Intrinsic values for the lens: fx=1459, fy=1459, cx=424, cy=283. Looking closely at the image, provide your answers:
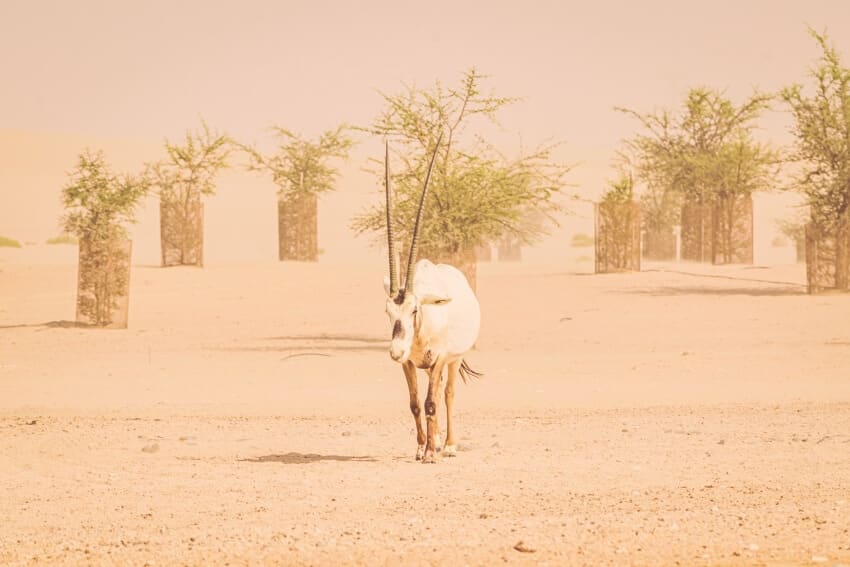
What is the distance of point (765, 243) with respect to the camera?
277 ft

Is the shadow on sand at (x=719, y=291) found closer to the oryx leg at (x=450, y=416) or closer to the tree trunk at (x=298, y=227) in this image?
the tree trunk at (x=298, y=227)

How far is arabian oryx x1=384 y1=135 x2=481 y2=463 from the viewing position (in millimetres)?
9734

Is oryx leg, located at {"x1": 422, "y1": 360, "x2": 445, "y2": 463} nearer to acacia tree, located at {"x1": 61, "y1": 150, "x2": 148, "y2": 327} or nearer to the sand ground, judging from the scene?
the sand ground

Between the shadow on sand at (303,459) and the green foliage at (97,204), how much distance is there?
519 inches

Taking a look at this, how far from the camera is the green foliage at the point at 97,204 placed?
23797 millimetres

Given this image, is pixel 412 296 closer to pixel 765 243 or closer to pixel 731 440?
pixel 731 440

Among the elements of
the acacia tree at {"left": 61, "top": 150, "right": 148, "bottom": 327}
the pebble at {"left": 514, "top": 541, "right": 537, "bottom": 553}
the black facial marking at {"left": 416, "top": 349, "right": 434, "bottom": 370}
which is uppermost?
the acacia tree at {"left": 61, "top": 150, "right": 148, "bottom": 327}

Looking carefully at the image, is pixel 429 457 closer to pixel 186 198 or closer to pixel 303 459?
pixel 303 459

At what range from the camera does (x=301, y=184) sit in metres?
40.1

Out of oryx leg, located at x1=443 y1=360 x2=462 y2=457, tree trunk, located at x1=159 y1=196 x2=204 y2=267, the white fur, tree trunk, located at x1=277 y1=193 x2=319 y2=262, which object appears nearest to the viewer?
the white fur

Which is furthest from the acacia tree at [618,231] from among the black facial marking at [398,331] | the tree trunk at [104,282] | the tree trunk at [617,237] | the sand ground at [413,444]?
the black facial marking at [398,331]

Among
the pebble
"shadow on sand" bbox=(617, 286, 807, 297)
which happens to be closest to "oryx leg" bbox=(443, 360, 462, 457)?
the pebble

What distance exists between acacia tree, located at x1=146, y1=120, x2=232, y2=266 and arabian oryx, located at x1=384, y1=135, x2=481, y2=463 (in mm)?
24704

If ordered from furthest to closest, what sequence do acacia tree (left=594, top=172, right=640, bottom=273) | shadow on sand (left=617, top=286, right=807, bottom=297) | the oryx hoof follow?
1. acacia tree (left=594, top=172, right=640, bottom=273)
2. shadow on sand (left=617, top=286, right=807, bottom=297)
3. the oryx hoof
